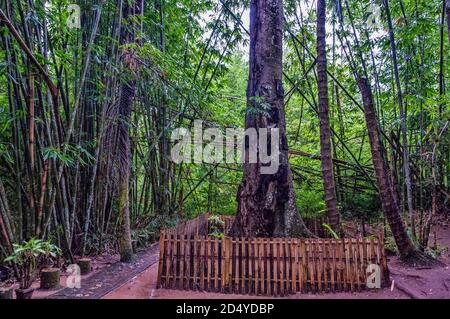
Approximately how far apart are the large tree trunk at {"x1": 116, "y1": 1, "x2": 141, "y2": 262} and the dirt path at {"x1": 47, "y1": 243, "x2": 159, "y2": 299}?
23cm

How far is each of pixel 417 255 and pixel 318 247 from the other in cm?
152

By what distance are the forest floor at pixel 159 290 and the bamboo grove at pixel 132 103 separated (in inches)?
18.5

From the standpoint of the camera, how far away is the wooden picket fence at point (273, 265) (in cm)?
308

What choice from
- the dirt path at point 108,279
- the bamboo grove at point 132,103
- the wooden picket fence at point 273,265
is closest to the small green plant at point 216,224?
the bamboo grove at point 132,103

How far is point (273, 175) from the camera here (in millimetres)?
3873

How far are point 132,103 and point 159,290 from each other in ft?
8.51

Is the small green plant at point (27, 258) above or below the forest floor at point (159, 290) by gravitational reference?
above

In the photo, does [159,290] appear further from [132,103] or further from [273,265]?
[132,103]

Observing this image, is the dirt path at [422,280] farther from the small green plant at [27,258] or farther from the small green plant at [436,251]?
the small green plant at [27,258]

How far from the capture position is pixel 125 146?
14.0ft

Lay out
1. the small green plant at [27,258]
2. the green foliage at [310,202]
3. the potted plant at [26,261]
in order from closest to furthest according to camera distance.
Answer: the potted plant at [26,261] < the small green plant at [27,258] < the green foliage at [310,202]

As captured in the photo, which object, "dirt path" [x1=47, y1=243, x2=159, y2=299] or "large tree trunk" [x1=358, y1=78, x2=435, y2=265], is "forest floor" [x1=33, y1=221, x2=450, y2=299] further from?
"large tree trunk" [x1=358, y1=78, x2=435, y2=265]

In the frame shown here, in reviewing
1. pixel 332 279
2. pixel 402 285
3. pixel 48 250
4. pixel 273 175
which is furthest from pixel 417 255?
pixel 48 250

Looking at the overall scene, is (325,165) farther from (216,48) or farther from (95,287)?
(216,48)
